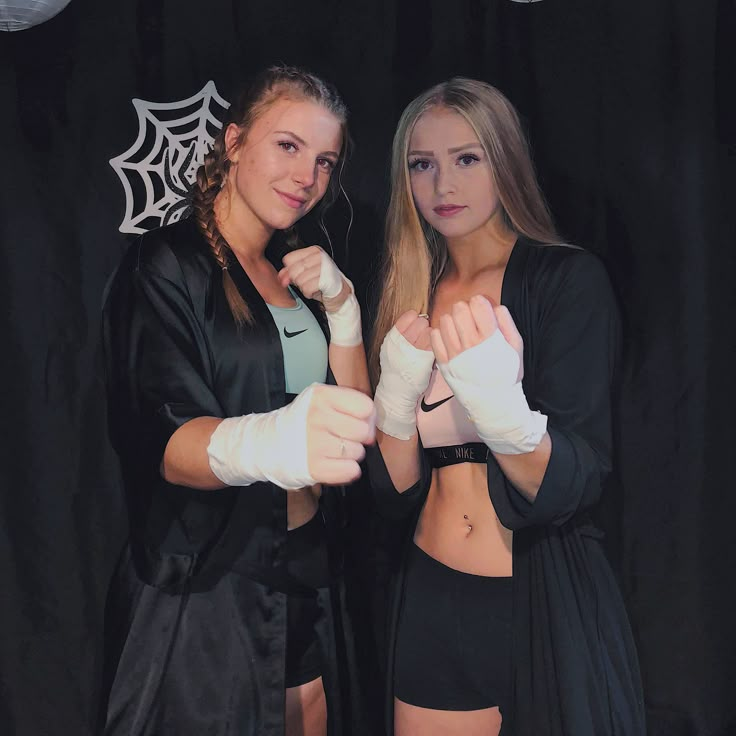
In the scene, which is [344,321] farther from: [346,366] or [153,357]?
[153,357]

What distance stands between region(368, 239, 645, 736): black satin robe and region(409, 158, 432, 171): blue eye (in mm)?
244

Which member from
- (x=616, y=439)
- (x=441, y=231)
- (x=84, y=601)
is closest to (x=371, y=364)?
(x=441, y=231)

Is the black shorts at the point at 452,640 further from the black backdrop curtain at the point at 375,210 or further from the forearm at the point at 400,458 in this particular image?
the black backdrop curtain at the point at 375,210

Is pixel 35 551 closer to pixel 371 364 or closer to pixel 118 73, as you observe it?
pixel 371 364

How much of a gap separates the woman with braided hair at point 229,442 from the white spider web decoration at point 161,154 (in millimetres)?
160

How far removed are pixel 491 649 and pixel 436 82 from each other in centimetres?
99

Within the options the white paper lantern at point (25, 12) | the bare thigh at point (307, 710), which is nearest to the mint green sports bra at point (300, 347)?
the bare thigh at point (307, 710)

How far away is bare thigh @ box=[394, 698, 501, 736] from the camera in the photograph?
130cm

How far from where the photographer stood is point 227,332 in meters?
1.24

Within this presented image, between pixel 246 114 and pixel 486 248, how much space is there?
1.47ft

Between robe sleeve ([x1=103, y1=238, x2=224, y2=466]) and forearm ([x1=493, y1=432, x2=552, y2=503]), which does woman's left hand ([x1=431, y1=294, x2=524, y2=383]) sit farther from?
robe sleeve ([x1=103, y1=238, x2=224, y2=466])

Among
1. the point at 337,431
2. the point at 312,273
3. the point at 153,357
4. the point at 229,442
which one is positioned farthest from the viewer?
the point at 312,273

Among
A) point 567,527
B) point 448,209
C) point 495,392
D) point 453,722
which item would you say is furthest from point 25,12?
point 453,722

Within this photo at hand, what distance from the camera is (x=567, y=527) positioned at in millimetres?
1280
